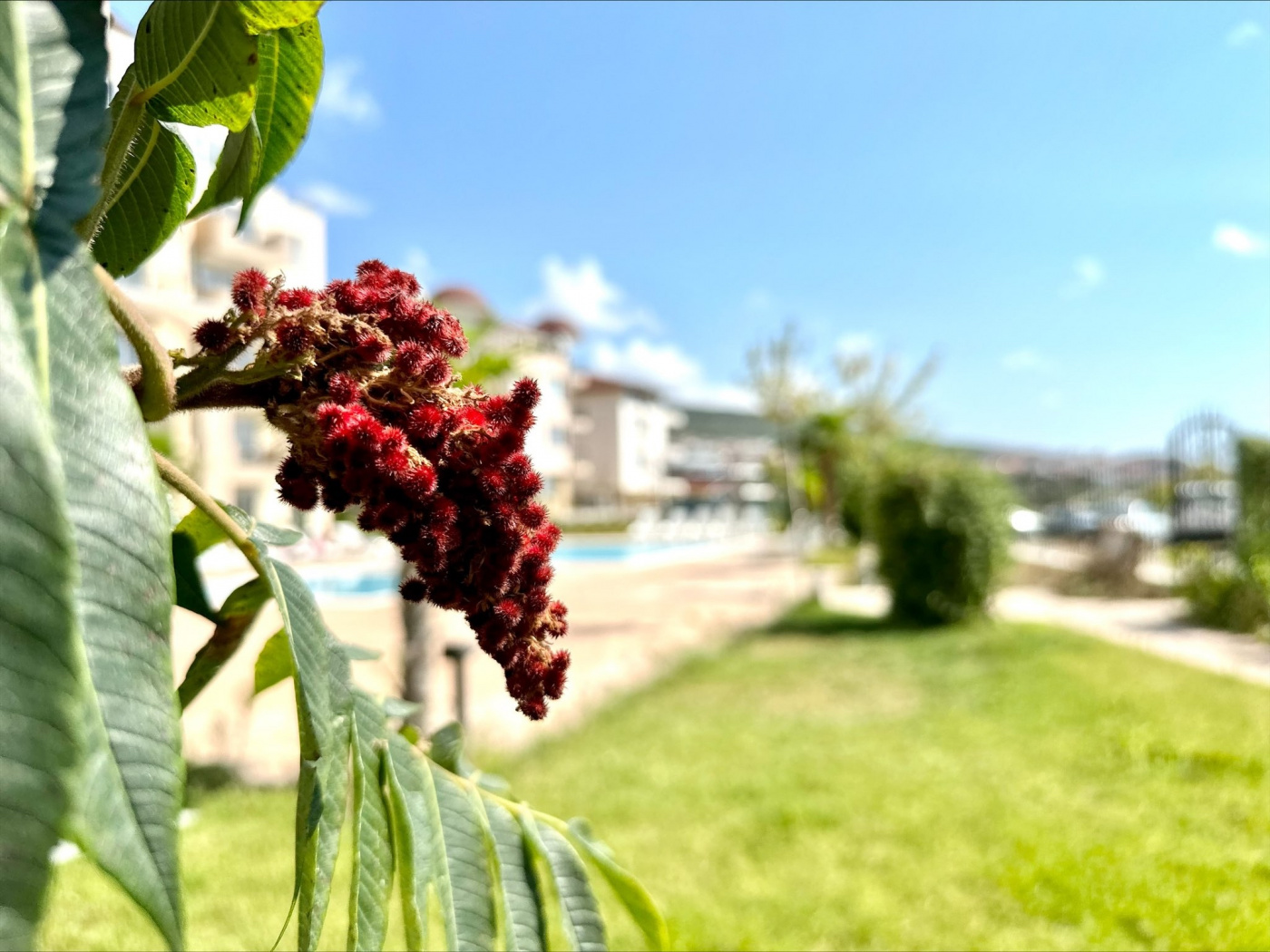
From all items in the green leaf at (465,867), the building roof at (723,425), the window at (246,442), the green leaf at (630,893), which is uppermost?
the building roof at (723,425)

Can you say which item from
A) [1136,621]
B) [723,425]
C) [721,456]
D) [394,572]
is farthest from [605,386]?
[1136,621]

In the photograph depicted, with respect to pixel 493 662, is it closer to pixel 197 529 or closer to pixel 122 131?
pixel 197 529

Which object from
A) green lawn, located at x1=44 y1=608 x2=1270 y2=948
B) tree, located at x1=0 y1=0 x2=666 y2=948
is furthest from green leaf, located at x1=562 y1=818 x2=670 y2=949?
green lawn, located at x1=44 y1=608 x2=1270 y2=948

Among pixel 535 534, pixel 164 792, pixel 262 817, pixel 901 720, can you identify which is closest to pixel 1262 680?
pixel 901 720

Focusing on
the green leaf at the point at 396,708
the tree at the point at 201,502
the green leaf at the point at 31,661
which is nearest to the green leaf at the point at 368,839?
the tree at the point at 201,502

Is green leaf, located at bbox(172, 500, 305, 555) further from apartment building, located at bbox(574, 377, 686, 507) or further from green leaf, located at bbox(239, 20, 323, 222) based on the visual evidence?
apartment building, located at bbox(574, 377, 686, 507)

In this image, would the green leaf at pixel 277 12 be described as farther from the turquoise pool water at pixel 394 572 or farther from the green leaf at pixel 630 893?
the turquoise pool water at pixel 394 572

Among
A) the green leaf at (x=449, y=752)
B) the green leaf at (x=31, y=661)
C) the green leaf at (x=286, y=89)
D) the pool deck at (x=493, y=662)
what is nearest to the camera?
the green leaf at (x=31, y=661)

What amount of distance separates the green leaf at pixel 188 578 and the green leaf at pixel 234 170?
0.38m

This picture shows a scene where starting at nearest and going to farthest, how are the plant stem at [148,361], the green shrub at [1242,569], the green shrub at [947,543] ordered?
the plant stem at [148,361] < the green shrub at [1242,569] < the green shrub at [947,543]

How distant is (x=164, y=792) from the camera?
0.46m

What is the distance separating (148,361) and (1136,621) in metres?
11.6

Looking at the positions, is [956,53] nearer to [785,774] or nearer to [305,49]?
[305,49]

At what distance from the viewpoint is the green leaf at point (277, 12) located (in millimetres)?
666
